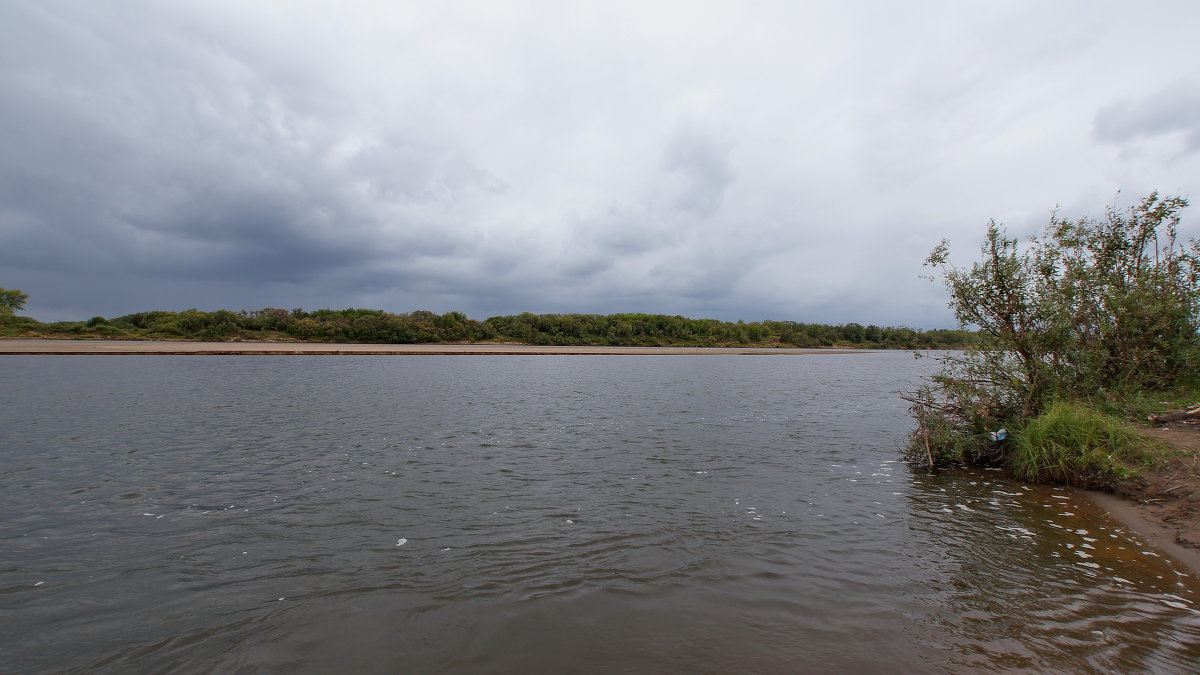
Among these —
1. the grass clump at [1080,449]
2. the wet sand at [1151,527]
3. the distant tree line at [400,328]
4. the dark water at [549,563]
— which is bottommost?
the dark water at [549,563]

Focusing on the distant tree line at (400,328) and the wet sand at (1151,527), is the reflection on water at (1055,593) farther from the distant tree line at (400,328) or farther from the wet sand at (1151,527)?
the distant tree line at (400,328)

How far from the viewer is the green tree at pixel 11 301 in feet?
336

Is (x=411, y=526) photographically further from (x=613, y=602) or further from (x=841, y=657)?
(x=841, y=657)

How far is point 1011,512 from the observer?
11664 millimetres

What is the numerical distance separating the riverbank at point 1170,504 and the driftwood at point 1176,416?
232 centimetres

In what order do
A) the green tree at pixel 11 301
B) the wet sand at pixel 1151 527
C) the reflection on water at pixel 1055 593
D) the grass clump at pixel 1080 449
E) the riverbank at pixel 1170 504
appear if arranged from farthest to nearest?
the green tree at pixel 11 301 → the grass clump at pixel 1080 449 → the riverbank at pixel 1170 504 → the wet sand at pixel 1151 527 → the reflection on water at pixel 1055 593

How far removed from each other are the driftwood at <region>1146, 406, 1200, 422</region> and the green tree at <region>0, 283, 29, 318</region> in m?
160

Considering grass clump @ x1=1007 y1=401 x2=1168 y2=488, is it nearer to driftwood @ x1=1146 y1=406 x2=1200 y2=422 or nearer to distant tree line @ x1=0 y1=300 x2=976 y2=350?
driftwood @ x1=1146 y1=406 x2=1200 y2=422

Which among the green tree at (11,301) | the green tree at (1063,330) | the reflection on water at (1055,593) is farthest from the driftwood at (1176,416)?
the green tree at (11,301)

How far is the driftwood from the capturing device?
1529 cm

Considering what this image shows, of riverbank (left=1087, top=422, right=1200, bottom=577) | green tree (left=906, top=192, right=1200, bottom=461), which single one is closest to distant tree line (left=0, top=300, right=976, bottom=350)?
green tree (left=906, top=192, right=1200, bottom=461)

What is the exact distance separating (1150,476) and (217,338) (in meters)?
139

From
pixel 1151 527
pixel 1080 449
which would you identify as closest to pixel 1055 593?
pixel 1151 527

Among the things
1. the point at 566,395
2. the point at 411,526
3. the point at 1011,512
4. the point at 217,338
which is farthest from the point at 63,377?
the point at 217,338
